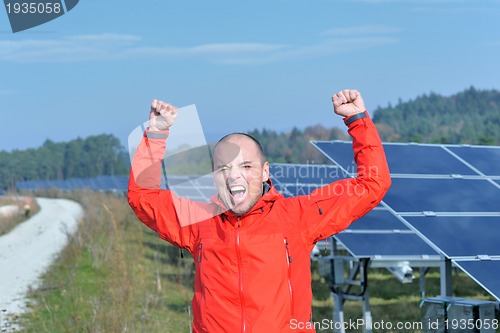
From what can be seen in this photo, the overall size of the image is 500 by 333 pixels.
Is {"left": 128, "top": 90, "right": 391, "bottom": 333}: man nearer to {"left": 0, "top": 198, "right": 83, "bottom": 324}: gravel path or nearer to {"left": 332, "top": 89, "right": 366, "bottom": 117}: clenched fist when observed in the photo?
{"left": 332, "top": 89, "right": 366, "bottom": 117}: clenched fist

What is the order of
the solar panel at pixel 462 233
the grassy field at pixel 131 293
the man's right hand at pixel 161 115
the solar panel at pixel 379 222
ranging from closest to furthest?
the man's right hand at pixel 161 115
the solar panel at pixel 462 233
the grassy field at pixel 131 293
the solar panel at pixel 379 222

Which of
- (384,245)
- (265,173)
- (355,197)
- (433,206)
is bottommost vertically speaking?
(384,245)

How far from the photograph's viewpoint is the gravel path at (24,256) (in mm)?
13664

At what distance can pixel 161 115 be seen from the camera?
15.6 ft

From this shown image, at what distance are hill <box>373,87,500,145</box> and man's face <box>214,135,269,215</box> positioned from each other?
7295 cm

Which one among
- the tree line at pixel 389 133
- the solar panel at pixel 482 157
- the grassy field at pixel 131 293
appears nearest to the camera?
the solar panel at pixel 482 157

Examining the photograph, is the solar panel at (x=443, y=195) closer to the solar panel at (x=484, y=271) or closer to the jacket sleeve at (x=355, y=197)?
the solar panel at (x=484, y=271)

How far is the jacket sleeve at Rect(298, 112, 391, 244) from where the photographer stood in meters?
4.59

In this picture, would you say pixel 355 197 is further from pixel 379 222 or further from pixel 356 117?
pixel 379 222

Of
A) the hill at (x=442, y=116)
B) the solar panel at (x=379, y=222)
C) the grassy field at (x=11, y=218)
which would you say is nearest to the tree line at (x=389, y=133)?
the hill at (x=442, y=116)

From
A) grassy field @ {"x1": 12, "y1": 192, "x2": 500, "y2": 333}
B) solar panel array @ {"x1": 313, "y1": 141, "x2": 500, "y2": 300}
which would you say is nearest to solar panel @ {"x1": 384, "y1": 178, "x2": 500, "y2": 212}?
solar panel array @ {"x1": 313, "y1": 141, "x2": 500, "y2": 300}

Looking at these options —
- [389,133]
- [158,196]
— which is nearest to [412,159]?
[158,196]

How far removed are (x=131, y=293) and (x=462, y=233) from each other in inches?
175

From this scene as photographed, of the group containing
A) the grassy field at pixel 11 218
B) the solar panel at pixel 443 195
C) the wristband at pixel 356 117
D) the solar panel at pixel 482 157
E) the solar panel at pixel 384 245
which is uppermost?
the wristband at pixel 356 117
